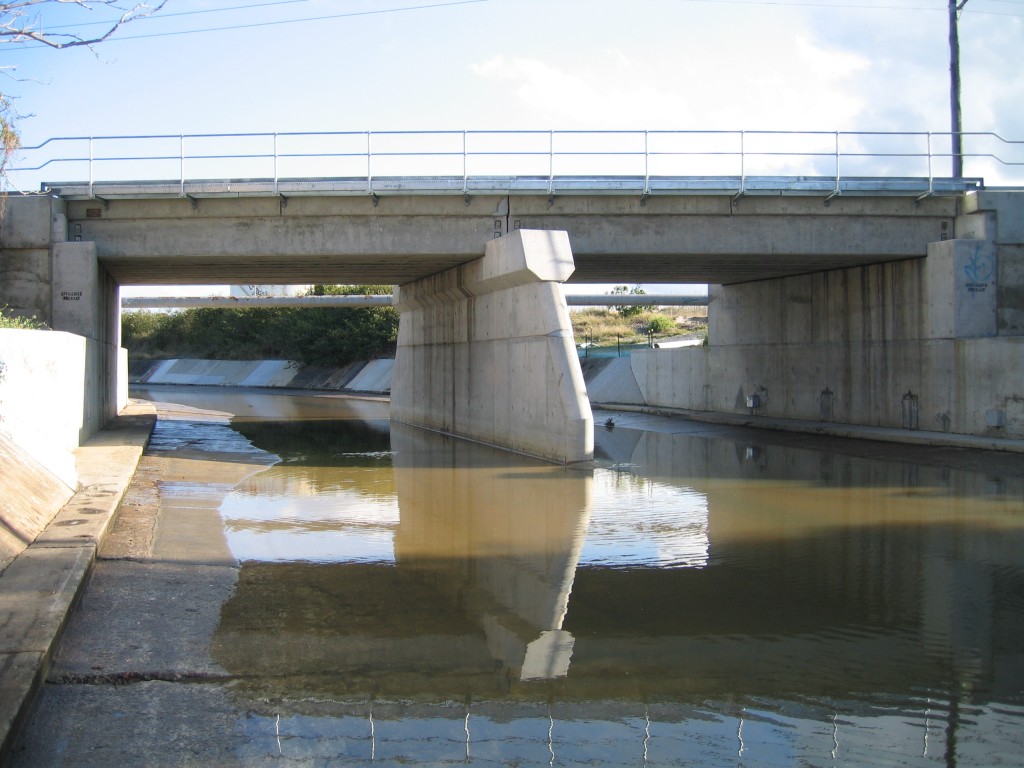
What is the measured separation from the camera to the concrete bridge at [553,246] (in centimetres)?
2309

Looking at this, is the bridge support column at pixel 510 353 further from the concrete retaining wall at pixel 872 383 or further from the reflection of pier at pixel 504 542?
the concrete retaining wall at pixel 872 383

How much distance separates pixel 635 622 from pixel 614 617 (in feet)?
0.80

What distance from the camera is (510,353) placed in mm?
23984

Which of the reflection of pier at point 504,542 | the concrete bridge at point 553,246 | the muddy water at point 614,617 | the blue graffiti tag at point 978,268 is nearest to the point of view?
the muddy water at point 614,617

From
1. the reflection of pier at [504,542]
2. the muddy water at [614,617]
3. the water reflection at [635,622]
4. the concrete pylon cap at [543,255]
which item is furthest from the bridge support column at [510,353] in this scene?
the water reflection at [635,622]

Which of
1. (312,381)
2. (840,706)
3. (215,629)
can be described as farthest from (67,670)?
Answer: (312,381)

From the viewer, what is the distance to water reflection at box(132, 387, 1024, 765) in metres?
6.14

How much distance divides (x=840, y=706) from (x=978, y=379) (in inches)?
734

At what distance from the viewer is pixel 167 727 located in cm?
612

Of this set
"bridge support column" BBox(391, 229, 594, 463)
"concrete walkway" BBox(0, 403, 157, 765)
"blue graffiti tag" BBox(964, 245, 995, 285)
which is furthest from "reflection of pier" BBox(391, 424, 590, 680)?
"blue graffiti tag" BBox(964, 245, 995, 285)

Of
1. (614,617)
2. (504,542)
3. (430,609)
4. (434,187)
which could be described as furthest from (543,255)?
(614,617)

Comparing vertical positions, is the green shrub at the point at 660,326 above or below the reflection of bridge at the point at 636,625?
above

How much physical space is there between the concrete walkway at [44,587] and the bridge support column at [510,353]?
9.04 metres

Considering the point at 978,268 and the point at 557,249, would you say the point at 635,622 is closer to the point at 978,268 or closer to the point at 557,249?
the point at 557,249
